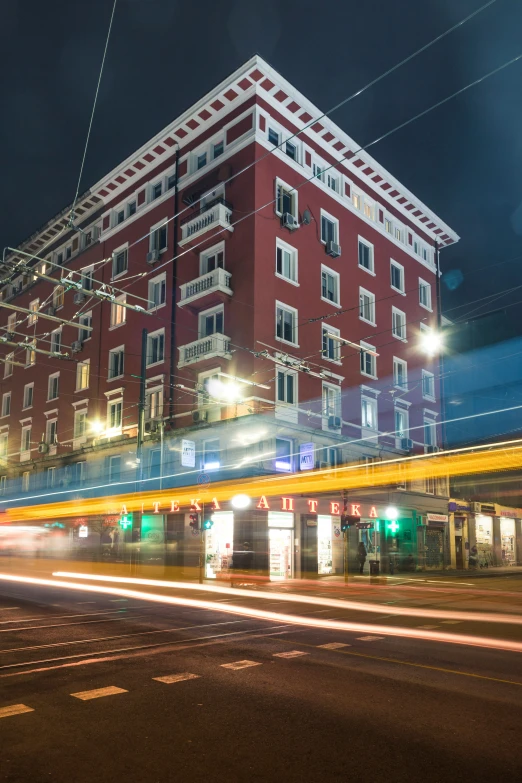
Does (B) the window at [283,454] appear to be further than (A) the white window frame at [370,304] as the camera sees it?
No

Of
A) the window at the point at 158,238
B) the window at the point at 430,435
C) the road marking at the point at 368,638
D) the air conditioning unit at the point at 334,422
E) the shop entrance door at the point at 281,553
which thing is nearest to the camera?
the road marking at the point at 368,638

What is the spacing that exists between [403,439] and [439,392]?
19.5ft

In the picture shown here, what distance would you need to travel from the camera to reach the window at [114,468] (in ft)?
114

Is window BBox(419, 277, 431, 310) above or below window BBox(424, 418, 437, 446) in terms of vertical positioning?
above

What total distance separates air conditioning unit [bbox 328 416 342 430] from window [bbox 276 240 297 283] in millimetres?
7100

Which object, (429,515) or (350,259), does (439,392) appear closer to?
(429,515)

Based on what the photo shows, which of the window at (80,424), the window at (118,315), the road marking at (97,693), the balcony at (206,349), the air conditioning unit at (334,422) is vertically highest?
the window at (118,315)

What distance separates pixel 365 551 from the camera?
3450 cm

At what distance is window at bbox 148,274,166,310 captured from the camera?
33.8 m

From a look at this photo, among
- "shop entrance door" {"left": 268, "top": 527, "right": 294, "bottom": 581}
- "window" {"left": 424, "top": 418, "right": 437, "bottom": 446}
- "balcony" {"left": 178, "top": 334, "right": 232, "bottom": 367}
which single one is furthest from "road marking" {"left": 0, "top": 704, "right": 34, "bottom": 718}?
"window" {"left": 424, "top": 418, "right": 437, "bottom": 446}

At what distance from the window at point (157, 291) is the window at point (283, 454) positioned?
10155 mm

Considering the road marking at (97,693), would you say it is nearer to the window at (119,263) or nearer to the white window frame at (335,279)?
the white window frame at (335,279)

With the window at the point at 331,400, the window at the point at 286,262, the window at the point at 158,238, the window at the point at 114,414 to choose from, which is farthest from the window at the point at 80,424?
the window at the point at 286,262

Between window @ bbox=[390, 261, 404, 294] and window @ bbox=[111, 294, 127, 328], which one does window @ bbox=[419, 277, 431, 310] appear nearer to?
window @ bbox=[390, 261, 404, 294]
